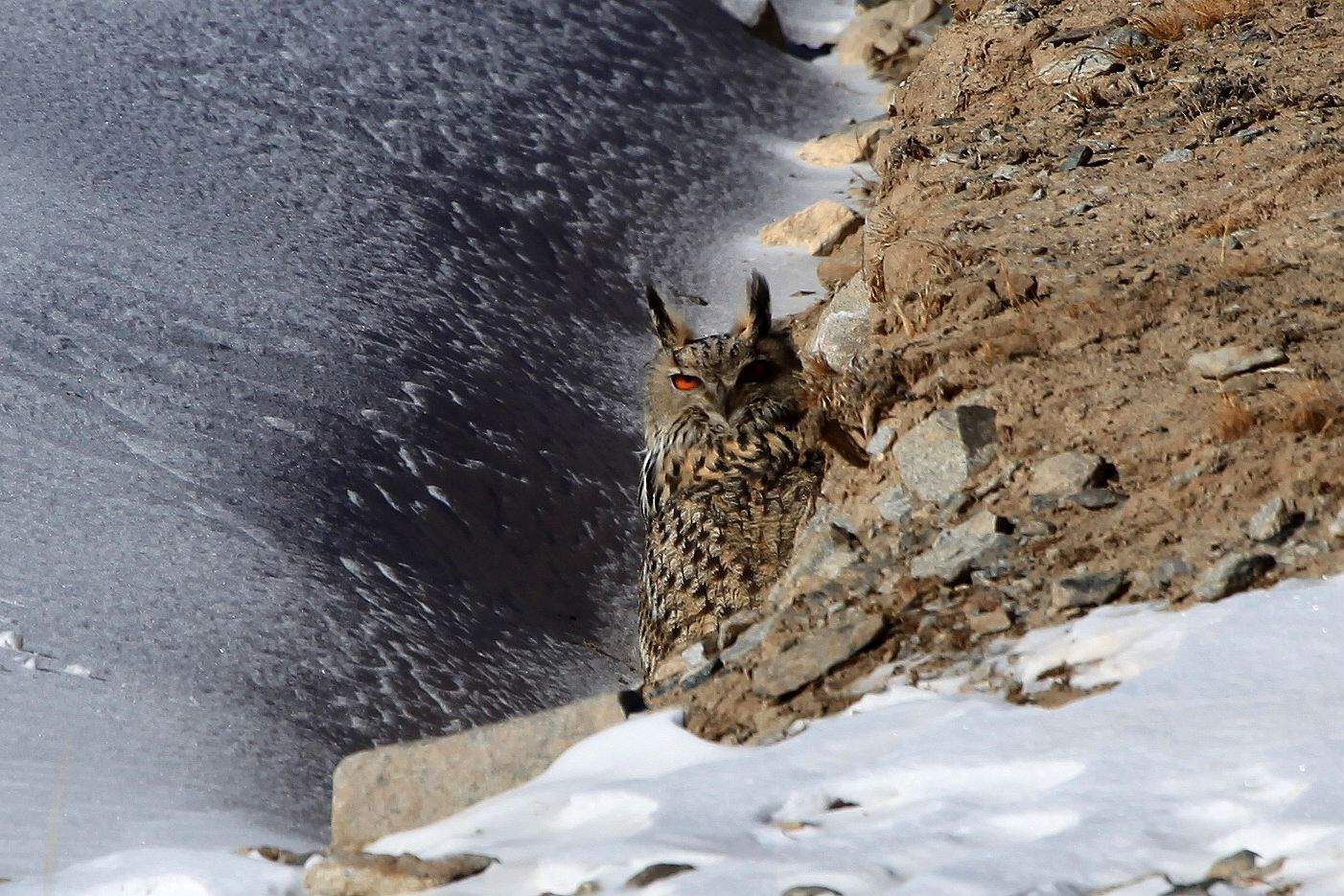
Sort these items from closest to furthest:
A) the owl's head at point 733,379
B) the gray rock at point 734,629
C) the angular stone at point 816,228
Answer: the gray rock at point 734,629 → the owl's head at point 733,379 → the angular stone at point 816,228

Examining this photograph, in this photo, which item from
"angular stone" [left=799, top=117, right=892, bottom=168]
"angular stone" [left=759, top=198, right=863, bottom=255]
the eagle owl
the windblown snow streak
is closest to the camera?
the windblown snow streak

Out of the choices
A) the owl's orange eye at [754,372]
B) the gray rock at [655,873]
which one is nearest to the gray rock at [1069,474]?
the gray rock at [655,873]

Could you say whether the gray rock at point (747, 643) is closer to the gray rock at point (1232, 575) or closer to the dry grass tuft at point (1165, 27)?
the gray rock at point (1232, 575)

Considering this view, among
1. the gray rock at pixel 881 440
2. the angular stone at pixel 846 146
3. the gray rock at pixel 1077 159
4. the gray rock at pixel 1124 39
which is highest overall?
the angular stone at pixel 846 146

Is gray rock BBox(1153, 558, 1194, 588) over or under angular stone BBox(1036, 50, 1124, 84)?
under

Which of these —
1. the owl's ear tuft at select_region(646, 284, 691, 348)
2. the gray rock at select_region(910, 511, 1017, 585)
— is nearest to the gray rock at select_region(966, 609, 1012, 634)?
the gray rock at select_region(910, 511, 1017, 585)

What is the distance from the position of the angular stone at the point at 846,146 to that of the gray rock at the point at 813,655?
20.7 feet

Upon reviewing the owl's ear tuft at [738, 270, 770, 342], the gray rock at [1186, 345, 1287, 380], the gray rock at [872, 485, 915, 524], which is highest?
the owl's ear tuft at [738, 270, 770, 342]

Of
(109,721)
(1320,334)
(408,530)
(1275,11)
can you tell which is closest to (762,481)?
(408,530)

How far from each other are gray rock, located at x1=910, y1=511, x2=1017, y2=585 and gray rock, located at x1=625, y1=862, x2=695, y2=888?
1134mm

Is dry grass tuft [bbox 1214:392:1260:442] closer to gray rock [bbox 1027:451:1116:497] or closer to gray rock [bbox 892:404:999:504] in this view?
gray rock [bbox 1027:451:1116:497]

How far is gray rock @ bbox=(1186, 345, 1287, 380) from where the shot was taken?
10.9 ft

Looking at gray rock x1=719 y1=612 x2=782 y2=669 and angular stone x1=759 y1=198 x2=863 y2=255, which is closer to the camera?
gray rock x1=719 y1=612 x2=782 y2=669

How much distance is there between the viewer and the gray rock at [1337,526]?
2.75 m
